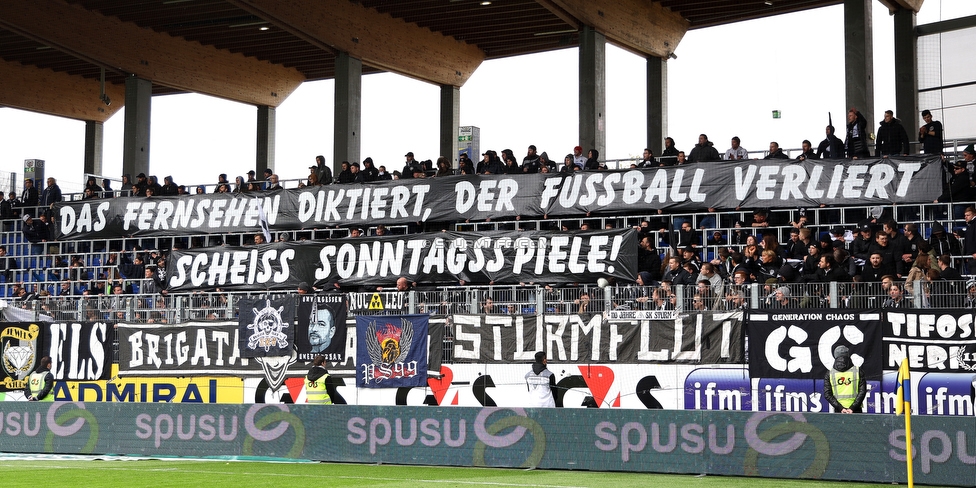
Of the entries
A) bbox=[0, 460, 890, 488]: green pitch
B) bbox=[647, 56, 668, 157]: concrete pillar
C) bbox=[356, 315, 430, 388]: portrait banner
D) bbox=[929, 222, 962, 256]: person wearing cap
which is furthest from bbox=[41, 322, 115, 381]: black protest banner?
bbox=[647, 56, 668, 157]: concrete pillar

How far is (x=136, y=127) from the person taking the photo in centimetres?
3894

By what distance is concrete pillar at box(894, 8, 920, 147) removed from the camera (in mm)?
31984

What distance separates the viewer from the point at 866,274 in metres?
19.9

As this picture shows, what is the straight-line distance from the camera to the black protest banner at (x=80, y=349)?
86.7 ft

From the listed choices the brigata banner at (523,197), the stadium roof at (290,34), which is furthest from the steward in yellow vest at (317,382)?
the stadium roof at (290,34)

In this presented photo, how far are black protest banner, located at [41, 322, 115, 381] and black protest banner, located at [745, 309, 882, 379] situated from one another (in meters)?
14.8

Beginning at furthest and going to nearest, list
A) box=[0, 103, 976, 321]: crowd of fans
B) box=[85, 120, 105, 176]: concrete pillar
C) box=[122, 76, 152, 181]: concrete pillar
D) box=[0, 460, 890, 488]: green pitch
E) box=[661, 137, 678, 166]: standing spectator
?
box=[85, 120, 105, 176]: concrete pillar
box=[122, 76, 152, 181]: concrete pillar
box=[661, 137, 678, 166]: standing spectator
box=[0, 103, 976, 321]: crowd of fans
box=[0, 460, 890, 488]: green pitch

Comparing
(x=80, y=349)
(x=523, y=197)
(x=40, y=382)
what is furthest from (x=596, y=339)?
(x=40, y=382)

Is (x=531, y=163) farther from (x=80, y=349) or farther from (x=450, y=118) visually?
(x=450, y=118)

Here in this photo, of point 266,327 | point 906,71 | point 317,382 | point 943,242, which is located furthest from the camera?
point 906,71

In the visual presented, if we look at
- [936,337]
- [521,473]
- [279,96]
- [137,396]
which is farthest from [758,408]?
[279,96]

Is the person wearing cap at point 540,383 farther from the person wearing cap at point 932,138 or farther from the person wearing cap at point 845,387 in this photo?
the person wearing cap at point 932,138

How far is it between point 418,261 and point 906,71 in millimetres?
15807

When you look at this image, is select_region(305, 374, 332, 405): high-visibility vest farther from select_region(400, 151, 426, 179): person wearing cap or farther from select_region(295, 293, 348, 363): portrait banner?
select_region(400, 151, 426, 179): person wearing cap
